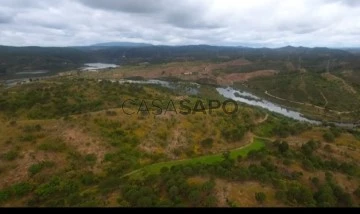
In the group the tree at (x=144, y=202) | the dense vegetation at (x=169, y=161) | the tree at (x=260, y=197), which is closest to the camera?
the tree at (x=144, y=202)

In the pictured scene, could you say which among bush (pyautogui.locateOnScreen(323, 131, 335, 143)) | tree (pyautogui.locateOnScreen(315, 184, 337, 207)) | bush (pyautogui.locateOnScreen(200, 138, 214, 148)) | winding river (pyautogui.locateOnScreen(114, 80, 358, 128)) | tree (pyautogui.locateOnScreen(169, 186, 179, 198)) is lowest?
winding river (pyautogui.locateOnScreen(114, 80, 358, 128))

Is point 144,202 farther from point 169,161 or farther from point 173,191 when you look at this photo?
point 169,161

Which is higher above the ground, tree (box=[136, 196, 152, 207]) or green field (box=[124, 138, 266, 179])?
tree (box=[136, 196, 152, 207])

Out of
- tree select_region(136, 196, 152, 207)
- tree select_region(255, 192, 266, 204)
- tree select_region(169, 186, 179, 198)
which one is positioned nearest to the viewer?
tree select_region(136, 196, 152, 207)

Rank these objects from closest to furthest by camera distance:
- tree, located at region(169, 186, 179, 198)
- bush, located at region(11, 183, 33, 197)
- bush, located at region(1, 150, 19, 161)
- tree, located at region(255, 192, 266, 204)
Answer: tree, located at region(255, 192, 266, 204) → tree, located at region(169, 186, 179, 198) → bush, located at region(11, 183, 33, 197) → bush, located at region(1, 150, 19, 161)

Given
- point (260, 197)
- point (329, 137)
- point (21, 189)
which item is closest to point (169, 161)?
point (260, 197)

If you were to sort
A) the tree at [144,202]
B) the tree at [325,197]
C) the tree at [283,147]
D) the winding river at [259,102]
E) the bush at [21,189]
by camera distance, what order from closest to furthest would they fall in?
the tree at [144,202] → the tree at [325,197] → the bush at [21,189] → the tree at [283,147] → the winding river at [259,102]

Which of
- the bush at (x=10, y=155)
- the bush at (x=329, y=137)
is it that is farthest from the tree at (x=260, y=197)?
the bush at (x=10, y=155)

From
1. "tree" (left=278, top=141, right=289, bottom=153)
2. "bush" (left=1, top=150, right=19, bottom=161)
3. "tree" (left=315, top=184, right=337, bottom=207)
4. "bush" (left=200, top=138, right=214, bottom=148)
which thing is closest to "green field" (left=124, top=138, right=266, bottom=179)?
"bush" (left=200, top=138, right=214, bottom=148)

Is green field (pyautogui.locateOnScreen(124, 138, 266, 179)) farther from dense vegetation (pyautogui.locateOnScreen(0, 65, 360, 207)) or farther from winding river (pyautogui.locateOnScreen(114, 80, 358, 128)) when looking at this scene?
winding river (pyautogui.locateOnScreen(114, 80, 358, 128))

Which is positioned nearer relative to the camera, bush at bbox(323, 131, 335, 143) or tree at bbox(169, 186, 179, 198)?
tree at bbox(169, 186, 179, 198)

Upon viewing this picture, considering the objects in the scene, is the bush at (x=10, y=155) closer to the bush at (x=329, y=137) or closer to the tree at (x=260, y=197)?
the tree at (x=260, y=197)

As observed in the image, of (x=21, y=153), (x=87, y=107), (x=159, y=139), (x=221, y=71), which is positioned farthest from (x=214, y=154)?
(x=221, y=71)
